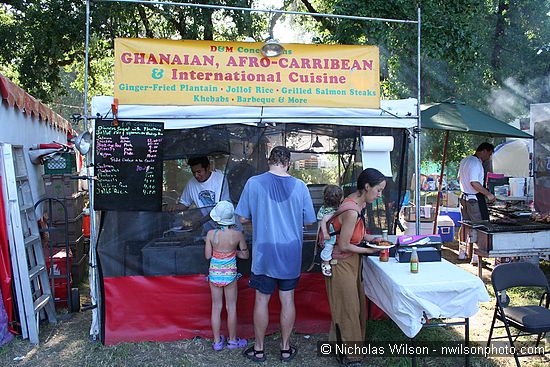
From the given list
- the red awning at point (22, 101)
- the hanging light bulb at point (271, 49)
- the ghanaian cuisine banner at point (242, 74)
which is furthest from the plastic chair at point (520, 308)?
the red awning at point (22, 101)

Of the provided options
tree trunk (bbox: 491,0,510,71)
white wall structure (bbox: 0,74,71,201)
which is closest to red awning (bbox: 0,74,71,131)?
white wall structure (bbox: 0,74,71,201)

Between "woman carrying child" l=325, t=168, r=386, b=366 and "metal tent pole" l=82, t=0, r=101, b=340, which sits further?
"metal tent pole" l=82, t=0, r=101, b=340

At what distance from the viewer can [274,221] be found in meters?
3.87

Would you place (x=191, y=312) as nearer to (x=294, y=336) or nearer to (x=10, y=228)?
(x=294, y=336)

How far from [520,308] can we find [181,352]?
3109 millimetres

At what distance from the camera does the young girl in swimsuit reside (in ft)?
13.4

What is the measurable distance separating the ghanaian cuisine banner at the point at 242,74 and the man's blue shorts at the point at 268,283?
1.69 metres

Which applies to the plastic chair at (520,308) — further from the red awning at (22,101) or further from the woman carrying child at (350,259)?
the red awning at (22,101)

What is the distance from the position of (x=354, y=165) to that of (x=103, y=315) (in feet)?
9.83

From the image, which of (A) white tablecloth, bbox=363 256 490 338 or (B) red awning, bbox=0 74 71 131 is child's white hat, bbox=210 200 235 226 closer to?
(A) white tablecloth, bbox=363 256 490 338

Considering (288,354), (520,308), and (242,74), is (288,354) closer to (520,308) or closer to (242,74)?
(520,308)

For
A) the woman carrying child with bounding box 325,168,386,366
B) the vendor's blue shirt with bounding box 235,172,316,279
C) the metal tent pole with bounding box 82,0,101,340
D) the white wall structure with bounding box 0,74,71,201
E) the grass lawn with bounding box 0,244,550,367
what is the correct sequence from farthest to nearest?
the white wall structure with bounding box 0,74,71,201 < the metal tent pole with bounding box 82,0,101,340 < the grass lawn with bounding box 0,244,550,367 < the vendor's blue shirt with bounding box 235,172,316,279 < the woman carrying child with bounding box 325,168,386,366

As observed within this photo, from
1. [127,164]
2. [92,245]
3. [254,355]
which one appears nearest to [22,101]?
[127,164]

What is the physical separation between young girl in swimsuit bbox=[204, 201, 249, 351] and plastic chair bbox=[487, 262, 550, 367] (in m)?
2.27
